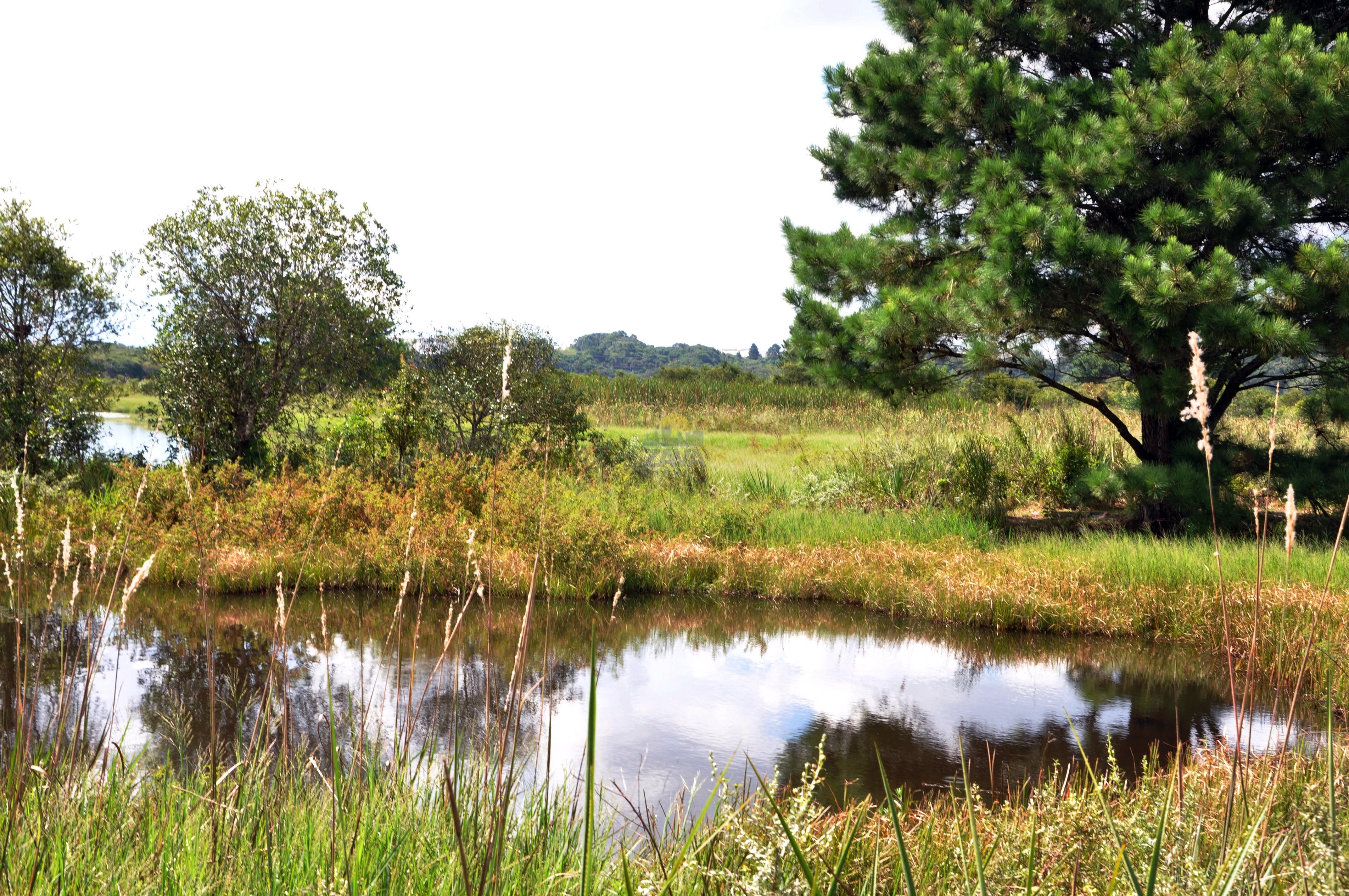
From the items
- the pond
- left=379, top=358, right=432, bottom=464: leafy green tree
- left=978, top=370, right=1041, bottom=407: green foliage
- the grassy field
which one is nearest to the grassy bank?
the grassy field

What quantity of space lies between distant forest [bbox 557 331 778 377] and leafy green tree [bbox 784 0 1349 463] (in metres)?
95.2

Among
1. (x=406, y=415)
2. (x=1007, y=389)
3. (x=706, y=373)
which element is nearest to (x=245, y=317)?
(x=406, y=415)

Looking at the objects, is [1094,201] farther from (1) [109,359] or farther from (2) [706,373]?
(2) [706,373]

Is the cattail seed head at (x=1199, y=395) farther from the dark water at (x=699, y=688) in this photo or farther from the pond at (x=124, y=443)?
the pond at (x=124, y=443)

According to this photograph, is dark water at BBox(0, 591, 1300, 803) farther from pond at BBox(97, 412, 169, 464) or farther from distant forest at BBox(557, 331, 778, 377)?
distant forest at BBox(557, 331, 778, 377)

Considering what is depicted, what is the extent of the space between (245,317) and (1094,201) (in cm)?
1128

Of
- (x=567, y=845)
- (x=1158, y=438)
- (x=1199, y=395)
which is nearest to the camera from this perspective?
(x=1199, y=395)

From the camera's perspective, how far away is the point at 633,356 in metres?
123

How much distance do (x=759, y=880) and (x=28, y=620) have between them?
6645mm

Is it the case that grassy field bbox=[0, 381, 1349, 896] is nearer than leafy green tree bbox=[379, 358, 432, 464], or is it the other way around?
grassy field bbox=[0, 381, 1349, 896]

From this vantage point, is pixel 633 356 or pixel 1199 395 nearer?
pixel 1199 395

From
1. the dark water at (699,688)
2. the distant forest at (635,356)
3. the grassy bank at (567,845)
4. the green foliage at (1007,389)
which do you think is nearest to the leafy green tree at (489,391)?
the dark water at (699,688)

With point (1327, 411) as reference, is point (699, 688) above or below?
below

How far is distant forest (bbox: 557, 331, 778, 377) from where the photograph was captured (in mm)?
113812
